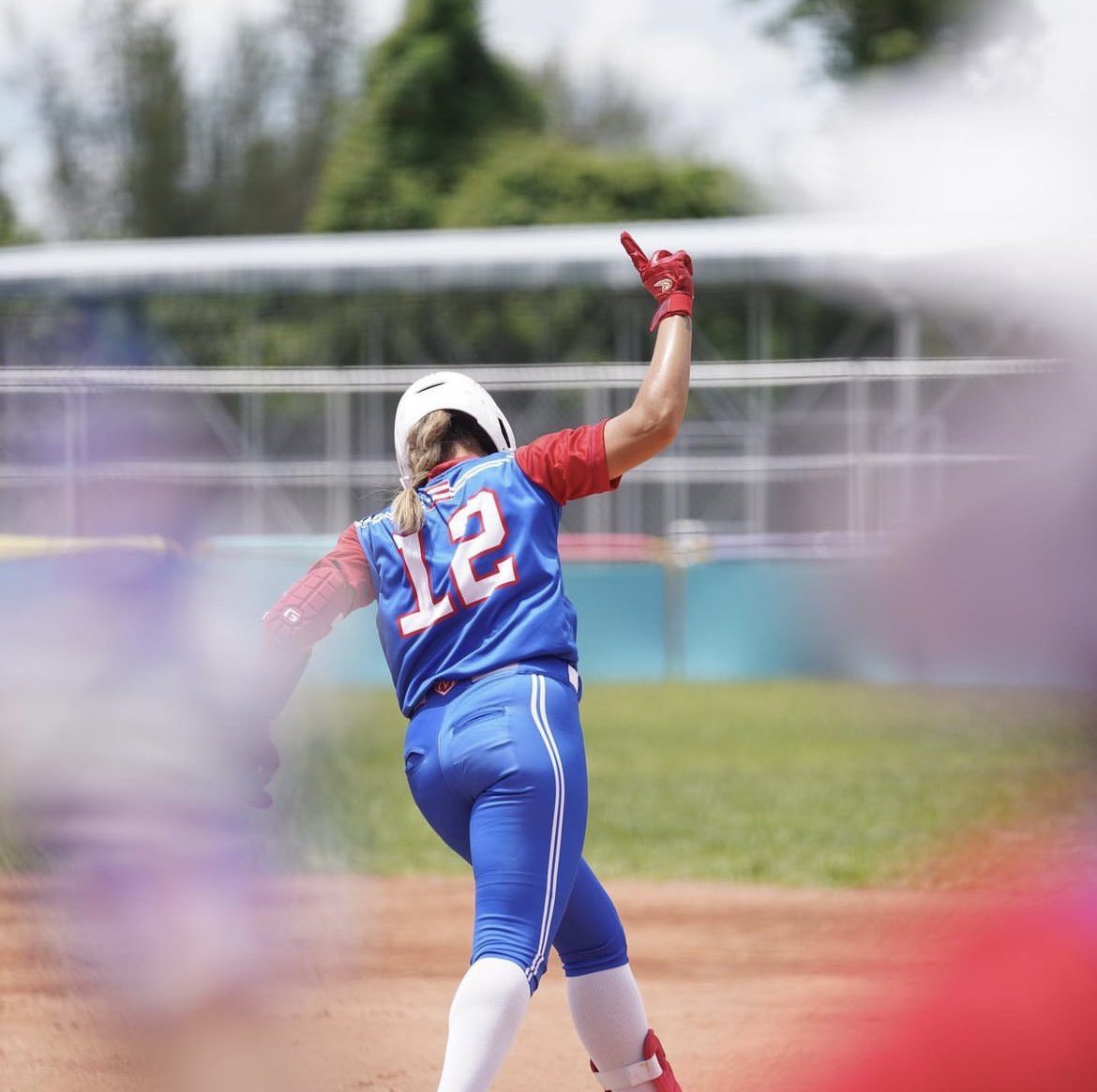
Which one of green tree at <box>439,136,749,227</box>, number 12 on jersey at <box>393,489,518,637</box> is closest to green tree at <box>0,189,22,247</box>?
green tree at <box>439,136,749,227</box>

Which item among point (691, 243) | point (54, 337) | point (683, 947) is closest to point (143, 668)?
point (683, 947)

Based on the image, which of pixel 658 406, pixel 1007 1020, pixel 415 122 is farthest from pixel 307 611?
pixel 415 122

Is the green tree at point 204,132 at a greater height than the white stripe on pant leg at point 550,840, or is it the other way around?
the green tree at point 204,132

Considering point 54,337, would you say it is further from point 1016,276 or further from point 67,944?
point 67,944

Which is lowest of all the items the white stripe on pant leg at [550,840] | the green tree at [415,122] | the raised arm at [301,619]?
the white stripe on pant leg at [550,840]

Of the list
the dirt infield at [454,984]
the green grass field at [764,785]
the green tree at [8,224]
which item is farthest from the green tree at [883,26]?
the dirt infield at [454,984]

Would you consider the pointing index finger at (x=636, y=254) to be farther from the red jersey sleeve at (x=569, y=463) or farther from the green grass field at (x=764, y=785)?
the green grass field at (x=764, y=785)

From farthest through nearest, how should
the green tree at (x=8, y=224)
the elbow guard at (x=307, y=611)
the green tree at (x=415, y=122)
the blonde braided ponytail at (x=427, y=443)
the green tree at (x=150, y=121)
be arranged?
the green tree at (x=150, y=121) < the green tree at (x=415, y=122) < the green tree at (x=8, y=224) < the blonde braided ponytail at (x=427, y=443) < the elbow guard at (x=307, y=611)

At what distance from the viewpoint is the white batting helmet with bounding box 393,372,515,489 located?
3207mm

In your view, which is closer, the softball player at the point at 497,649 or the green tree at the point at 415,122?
the softball player at the point at 497,649

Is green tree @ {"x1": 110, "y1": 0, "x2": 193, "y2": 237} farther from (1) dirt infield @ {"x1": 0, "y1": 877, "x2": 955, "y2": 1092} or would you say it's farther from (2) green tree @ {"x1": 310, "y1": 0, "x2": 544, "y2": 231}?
(1) dirt infield @ {"x1": 0, "y1": 877, "x2": 955, "y2": 1092}

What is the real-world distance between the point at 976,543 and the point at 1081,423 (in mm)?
1287

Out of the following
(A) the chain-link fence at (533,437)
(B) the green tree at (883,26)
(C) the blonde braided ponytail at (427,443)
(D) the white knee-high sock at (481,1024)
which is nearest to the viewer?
(D) the white knee-high sock at (481,1024)

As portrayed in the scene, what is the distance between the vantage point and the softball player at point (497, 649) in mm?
2865
